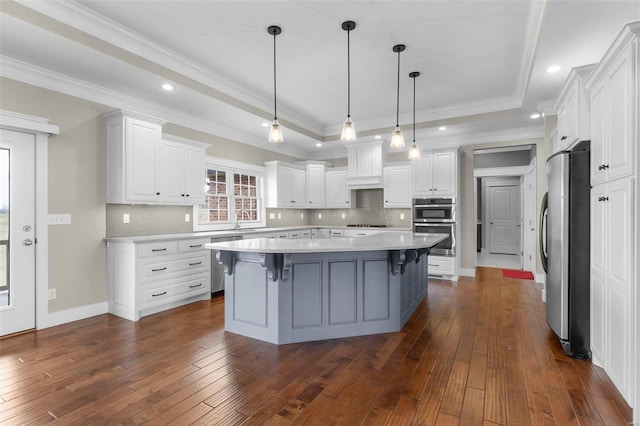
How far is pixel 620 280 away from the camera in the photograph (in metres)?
2.02

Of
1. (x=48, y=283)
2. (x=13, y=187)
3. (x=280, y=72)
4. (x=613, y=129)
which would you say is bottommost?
(x=48, y=283)

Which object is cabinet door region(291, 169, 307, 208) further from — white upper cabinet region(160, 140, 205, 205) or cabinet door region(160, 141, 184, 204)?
cabinet door region(160, 141, 184, 204)

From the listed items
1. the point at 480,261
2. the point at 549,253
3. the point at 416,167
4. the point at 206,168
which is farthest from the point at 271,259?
the point at 480,261

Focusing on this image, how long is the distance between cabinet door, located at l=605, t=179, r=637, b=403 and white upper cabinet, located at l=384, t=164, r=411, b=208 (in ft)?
13.1

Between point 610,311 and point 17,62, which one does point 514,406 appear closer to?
point 610,311

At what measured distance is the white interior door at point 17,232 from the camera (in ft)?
10.1

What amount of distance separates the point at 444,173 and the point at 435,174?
15 centimetres

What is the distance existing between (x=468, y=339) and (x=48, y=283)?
4.29 m

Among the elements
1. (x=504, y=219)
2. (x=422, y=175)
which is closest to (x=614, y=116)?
(x=422, y=175)

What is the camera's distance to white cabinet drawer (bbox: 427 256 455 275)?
18.1ft

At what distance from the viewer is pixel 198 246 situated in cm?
427

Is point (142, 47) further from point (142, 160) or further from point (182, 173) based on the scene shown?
point (182, 173)

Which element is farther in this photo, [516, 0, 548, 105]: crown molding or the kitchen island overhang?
the kitchen island overhang

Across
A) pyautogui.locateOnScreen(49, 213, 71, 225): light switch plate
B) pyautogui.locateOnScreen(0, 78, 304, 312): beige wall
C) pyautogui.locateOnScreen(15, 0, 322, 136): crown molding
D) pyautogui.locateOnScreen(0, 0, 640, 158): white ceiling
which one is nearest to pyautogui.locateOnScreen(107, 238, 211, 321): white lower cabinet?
pyautogui.locateOnScreen(0, 78, 304, 312): beige wall
